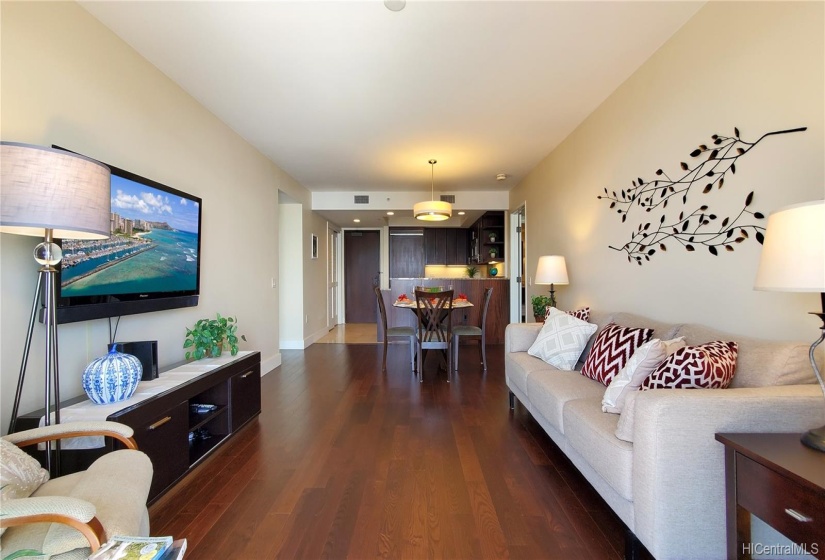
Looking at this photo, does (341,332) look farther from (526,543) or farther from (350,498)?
(526,543)

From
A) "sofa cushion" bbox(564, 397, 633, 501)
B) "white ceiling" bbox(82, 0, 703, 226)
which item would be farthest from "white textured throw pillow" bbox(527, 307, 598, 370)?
"white ceiling" bbox(82, 0, 703, 226)

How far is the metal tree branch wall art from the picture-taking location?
181 centimetres

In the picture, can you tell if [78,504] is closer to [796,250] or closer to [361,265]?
[796,250]

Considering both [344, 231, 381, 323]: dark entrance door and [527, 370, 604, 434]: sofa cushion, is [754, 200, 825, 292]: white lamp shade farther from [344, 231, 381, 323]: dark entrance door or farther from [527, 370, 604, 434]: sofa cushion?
[344, 231, 381, 323]: dark entrance door

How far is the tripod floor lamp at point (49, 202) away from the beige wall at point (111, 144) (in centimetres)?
22

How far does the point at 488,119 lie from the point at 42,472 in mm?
3580

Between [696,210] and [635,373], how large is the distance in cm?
109

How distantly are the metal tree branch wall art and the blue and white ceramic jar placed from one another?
3.02 metres

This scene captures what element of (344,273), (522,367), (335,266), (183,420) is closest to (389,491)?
(183,420)

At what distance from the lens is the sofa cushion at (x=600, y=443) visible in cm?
140

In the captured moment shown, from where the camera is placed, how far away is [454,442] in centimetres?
251

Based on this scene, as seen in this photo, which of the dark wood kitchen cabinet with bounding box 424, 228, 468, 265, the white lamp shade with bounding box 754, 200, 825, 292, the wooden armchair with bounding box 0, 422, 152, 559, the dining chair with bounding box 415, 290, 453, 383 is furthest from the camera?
the dark wood kitchen cabinet with bounding box 424, 228, 468, 265

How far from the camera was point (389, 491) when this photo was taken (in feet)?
6.33

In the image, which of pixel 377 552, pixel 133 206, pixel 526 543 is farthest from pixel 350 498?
pixel 133 206
